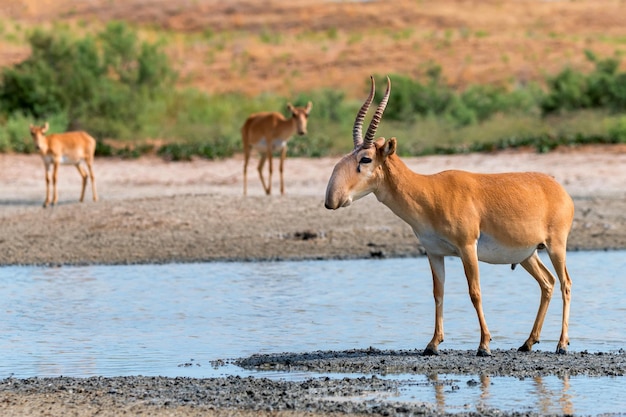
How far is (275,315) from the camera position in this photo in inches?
455

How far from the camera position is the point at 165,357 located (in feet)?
31.2

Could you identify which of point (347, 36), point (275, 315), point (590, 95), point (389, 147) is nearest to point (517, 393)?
point (389, 147)

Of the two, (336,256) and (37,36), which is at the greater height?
(37,36)

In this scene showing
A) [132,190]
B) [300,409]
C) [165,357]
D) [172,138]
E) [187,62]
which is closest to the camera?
[300,409]

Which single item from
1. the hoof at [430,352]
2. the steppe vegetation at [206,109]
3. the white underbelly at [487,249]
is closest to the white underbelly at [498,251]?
the white underbelly at [487,249]

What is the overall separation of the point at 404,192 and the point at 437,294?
0.88 metres

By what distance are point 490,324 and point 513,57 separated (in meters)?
54.3

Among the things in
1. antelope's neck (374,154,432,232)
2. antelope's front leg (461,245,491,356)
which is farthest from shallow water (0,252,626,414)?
antelope's neck (374,154,432,232)

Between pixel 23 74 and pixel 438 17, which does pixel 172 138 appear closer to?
pixel 23 74

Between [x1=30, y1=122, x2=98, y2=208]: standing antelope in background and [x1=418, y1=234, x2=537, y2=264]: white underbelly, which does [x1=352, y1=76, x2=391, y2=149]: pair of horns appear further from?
[x1=30, y1=122, x2=98, y2=208]: standing antelope in background

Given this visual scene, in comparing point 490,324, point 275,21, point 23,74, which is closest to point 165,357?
point 490,324

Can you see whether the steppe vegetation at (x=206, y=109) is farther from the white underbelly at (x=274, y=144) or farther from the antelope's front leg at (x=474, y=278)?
the antelope's front leg at (x=474, y=278)

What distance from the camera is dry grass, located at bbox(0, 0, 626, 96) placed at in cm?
5881

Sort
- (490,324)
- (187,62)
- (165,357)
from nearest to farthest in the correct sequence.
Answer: (165,357)
(490,324)
(187,62)
